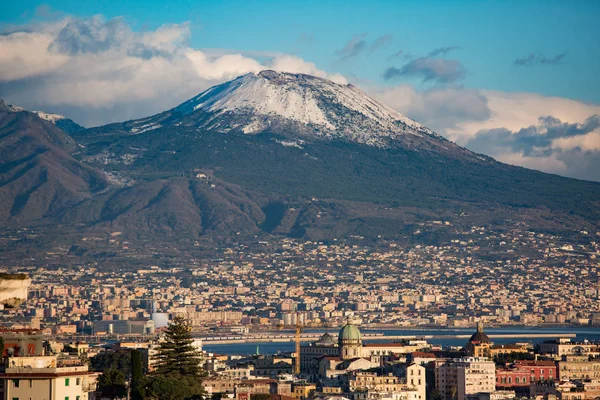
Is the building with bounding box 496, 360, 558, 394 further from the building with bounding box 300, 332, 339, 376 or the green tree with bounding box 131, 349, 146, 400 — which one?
the green tree with bounding box 131, 349, 146, 400

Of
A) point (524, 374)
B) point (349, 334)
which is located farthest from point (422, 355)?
point (349, 334)

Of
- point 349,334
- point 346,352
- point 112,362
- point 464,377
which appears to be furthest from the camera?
point 349,334

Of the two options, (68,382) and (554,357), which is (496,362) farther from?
(68,382)

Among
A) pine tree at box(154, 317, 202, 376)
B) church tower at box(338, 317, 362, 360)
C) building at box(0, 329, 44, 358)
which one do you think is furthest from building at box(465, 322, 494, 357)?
building at box(0, 329, 44, 358)

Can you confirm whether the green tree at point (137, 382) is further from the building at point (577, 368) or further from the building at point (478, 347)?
the building at point (478, 347)

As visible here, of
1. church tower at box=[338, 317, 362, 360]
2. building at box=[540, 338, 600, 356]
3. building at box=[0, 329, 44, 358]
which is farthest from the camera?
church tower at box=[338, 317, 362, 360]

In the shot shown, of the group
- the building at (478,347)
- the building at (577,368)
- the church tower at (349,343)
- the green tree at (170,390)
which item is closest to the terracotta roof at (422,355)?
the building at (478,347)

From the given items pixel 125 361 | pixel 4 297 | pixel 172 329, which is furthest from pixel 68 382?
pixel 125 361

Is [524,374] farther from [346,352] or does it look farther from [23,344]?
[23,344]
